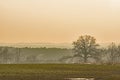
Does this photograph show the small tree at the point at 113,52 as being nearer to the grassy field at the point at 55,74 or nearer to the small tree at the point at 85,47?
the small tree at the point at 85,47

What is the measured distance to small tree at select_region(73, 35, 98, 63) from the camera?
443ft

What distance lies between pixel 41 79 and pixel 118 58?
4352 inches

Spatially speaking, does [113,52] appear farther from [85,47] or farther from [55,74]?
[55,74]

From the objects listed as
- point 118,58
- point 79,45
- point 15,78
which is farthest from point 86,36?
point 15,78

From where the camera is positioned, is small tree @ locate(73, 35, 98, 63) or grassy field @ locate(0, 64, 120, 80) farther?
small tree @ locate(73, 35, 98, 63)

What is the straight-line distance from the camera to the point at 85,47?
13788 centimetres

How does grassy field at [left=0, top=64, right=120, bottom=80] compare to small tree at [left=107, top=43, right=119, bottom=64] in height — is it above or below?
below

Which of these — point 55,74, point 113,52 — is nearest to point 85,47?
point 113,52

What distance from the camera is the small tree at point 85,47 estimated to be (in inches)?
5315

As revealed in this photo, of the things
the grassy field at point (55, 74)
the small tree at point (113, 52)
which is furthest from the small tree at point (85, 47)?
the grassy field at point (55, 74)

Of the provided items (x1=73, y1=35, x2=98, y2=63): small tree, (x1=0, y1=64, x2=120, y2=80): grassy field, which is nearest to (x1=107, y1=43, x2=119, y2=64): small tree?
(x1=73, y1=35, x2=98, y2=63): small tree

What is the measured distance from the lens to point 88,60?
450 feet

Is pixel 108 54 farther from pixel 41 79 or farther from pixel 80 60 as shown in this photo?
pixel 41 79

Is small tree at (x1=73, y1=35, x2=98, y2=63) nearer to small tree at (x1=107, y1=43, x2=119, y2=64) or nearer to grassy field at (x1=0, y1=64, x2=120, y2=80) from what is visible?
small tree at (x1=107, y1=43, x2=119, y2=64)
